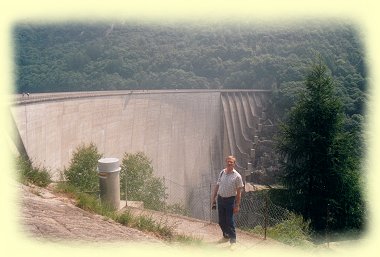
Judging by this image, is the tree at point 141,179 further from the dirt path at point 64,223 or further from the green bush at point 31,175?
the dirt path at point 64,223

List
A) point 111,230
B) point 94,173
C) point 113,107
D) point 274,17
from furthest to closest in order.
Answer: point 274,17 < point 113,107 < point 94,173 < point 111,230

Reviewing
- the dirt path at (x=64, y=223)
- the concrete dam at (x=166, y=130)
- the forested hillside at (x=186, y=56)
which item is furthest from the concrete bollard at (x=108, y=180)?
the forested hillside at (x=186, y=56)

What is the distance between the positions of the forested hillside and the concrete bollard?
125 feet

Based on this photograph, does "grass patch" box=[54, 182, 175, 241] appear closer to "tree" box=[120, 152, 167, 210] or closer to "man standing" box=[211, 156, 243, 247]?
"man standing" box=[211, 156, 243, 247]

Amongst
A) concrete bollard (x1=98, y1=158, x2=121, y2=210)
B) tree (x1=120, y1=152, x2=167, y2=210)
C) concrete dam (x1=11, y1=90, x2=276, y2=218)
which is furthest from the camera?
concrete dam (x1=11, y1=90, x2=276, y2=218)

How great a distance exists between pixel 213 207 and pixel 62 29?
6158 centimetres

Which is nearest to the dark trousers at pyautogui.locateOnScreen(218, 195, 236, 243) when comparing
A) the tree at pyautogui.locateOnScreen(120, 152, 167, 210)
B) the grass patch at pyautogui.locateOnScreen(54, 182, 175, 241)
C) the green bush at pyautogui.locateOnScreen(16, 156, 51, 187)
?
the grass patch at pyautogui.locateOnScreen(54, 182, 175, 241)

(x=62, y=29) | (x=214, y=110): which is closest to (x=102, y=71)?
(x=62, y=29)

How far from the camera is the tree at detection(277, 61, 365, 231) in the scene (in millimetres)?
17631

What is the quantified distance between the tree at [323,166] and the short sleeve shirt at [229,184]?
12.6 m

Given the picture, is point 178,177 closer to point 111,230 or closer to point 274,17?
point 111,230

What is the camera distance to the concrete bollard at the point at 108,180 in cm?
657

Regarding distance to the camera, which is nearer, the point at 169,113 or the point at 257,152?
the point at 169,113

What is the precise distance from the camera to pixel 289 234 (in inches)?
309
